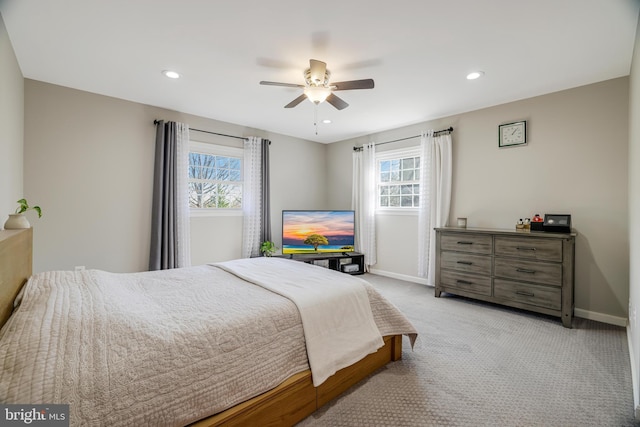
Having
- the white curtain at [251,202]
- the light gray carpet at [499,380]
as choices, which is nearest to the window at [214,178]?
the white curtain at [251,202]

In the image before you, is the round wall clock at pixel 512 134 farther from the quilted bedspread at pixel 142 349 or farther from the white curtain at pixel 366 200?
the quilted bedspread at pixel 142 349

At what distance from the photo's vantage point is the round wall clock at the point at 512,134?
339 cm

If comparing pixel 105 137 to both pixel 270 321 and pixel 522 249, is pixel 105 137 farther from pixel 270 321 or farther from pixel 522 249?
pixel 522 249

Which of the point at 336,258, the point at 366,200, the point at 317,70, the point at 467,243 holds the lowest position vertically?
the point at 336,258

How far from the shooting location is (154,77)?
9.34ft

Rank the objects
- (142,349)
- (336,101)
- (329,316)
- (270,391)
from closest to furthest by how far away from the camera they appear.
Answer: (142,349), (270,391), (329,316), (336,101)

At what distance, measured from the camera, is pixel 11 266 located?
1428 millimetres

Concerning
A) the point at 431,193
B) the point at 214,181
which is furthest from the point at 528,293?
the point at 214,181

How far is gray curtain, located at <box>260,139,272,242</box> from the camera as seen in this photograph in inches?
183

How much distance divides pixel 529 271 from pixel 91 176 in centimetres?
508

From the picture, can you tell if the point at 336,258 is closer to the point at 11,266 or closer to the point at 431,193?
the point at 431,193

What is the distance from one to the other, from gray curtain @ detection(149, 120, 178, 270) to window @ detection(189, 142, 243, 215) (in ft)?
1.26

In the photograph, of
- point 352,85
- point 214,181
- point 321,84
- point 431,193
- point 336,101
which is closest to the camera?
point 352,85

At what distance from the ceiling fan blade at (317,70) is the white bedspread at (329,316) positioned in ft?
5.58
